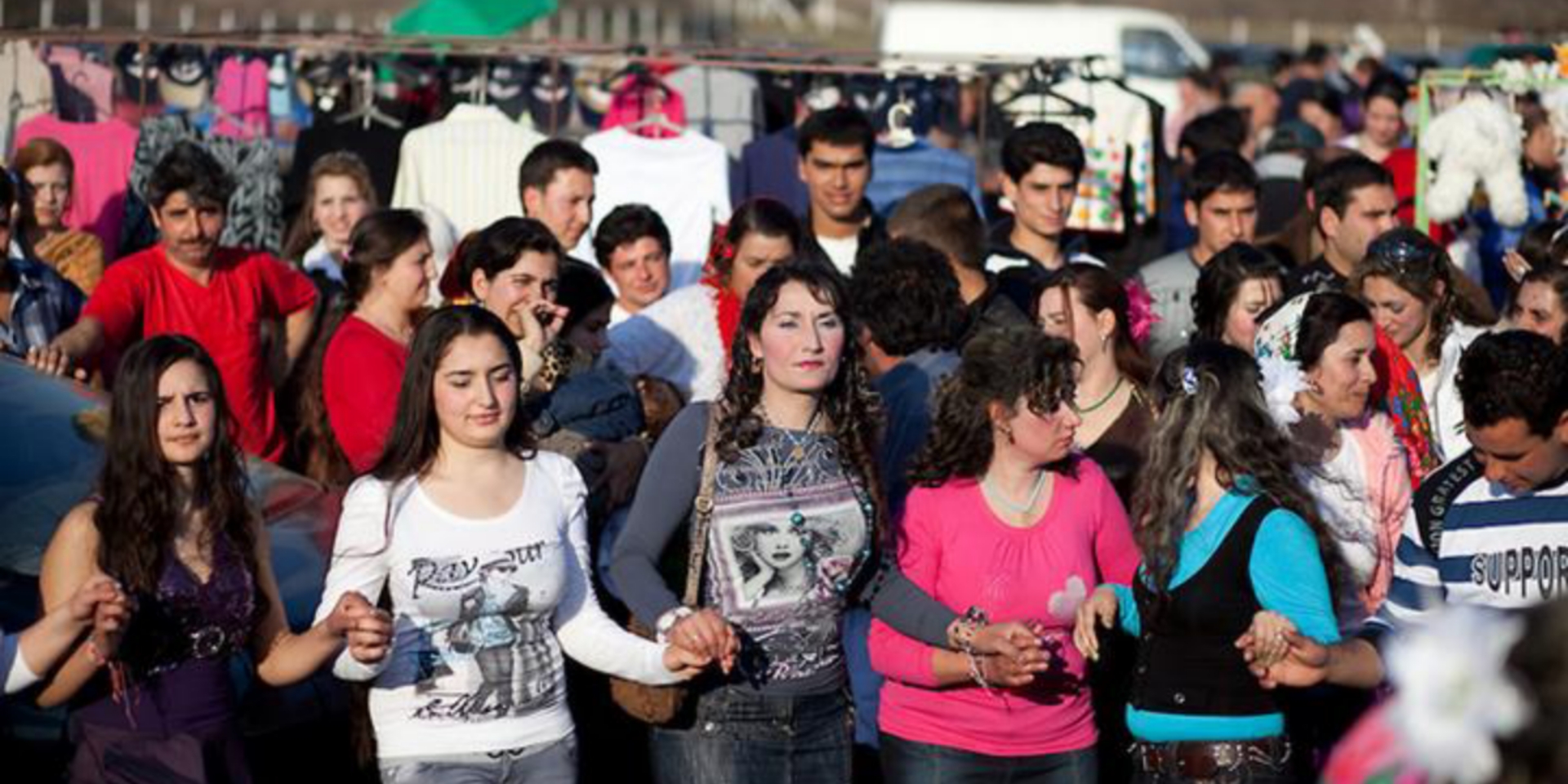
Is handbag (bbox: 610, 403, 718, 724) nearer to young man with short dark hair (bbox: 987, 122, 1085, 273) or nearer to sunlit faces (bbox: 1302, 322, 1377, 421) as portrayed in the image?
sunlit faces (bbox: 1302, 322, 1377, 421)

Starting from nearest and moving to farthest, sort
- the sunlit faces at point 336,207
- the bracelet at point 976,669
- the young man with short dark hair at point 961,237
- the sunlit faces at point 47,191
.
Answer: the bracelet at point 976,669
the young man with short dark hair at point 961,237
the sunlit faces at point 47,191
the sunlit faces at point 336,207

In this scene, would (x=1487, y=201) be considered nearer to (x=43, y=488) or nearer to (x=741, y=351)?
(x=741, y=351)

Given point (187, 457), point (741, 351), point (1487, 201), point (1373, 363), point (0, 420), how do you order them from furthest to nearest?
point (1487, 201), point (1373, 363), point (0, 420), point (741, 351), point (187, 457)

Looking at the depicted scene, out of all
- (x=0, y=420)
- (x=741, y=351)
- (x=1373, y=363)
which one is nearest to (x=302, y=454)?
(x=0, y=420)

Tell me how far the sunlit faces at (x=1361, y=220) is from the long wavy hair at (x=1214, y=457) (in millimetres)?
3462

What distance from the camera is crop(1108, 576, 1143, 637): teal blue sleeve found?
5555 mm

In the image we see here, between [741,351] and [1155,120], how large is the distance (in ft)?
21.8

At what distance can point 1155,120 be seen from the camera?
12031 millimetres

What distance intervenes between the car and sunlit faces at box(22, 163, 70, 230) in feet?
8.63

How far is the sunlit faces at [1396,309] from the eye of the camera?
24.6 feet

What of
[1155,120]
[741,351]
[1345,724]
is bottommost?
[1345,724]

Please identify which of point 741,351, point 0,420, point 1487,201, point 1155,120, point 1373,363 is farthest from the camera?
point 1155,120

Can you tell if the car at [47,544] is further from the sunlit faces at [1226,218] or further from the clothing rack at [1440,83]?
the clothing rack at [1440,83]

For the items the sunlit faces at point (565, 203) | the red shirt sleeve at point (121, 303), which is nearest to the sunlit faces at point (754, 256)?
the sunlit faces at point (565, 203)
